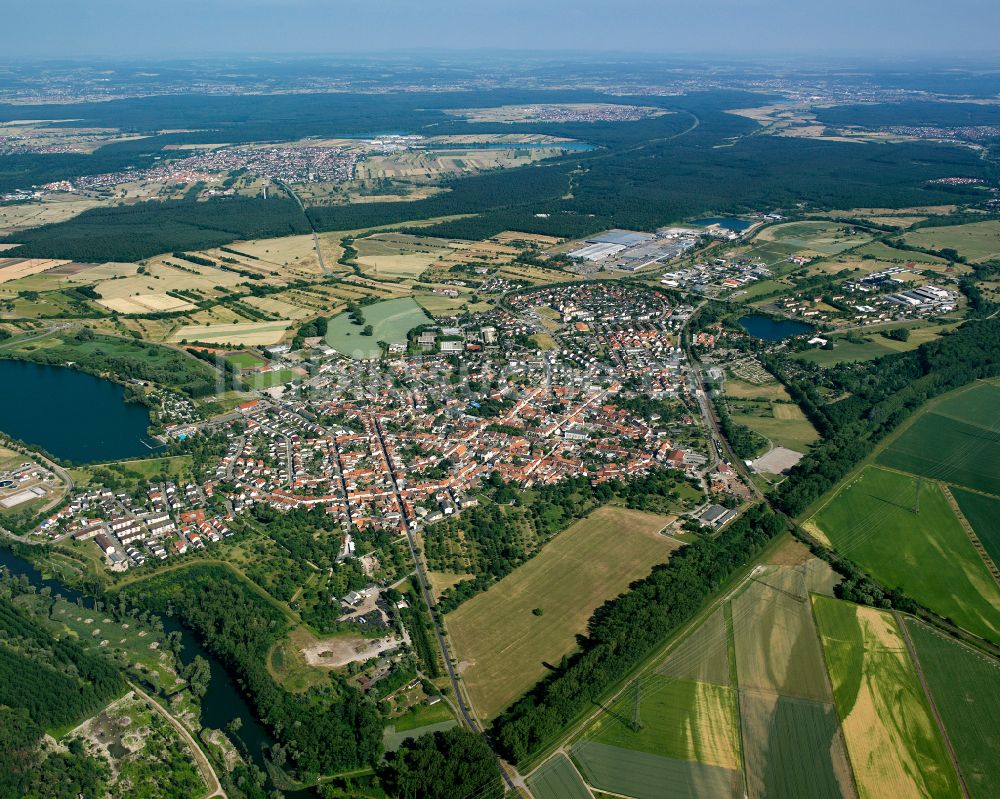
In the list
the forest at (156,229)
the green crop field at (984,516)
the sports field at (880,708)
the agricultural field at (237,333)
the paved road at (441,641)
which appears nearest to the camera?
the sports field at (880,708)

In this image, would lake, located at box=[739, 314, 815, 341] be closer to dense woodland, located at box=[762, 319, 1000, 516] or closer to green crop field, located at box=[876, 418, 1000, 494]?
dense woodland, located at box=[762, 319, 1000, 516]

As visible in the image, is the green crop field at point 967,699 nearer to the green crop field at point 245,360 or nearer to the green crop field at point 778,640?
the green crop field at point 778,640

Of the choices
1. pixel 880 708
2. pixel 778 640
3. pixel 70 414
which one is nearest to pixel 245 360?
pixel 70 414

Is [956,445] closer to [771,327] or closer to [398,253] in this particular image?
[771,327]

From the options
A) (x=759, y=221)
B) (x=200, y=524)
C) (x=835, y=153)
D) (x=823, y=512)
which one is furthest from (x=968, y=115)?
(x=200, y=524)

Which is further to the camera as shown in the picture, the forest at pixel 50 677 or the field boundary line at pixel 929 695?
the forest at pixel 50 677

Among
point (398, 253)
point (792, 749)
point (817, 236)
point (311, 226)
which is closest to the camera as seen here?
point (792, 749)

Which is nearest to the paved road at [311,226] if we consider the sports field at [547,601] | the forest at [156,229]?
the forest at [156,229]

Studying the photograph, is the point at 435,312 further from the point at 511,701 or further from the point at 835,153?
the point at 835,153
